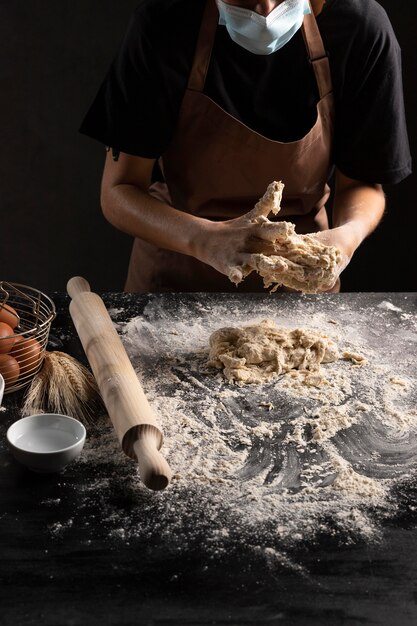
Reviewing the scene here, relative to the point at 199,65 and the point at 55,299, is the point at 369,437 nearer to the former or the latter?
the point at 55,299

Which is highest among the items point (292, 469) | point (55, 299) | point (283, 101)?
point (283, 101)

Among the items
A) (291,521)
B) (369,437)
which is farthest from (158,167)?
(291,521)

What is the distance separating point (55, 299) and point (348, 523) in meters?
1.15

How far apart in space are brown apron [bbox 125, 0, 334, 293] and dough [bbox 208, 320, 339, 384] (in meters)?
0.54

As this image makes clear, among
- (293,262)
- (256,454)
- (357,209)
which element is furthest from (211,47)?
(256,454)

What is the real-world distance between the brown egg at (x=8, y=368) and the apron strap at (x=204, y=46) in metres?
0.98

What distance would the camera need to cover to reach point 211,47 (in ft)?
7.47

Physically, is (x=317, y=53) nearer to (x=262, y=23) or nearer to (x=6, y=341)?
(x=262, y=23)

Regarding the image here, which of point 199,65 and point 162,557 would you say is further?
point 199,65

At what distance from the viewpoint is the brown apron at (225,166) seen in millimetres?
2305

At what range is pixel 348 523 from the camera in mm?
1404

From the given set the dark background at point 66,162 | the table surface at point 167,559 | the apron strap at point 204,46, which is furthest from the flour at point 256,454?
the dark background at point 66,162

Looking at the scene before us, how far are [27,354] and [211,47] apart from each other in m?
1.03

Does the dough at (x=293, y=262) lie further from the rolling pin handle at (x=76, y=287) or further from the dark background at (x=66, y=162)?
the dark background at (x=66, y=162)
